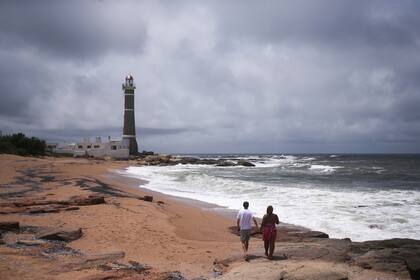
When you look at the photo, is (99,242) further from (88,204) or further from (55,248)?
(88,204)

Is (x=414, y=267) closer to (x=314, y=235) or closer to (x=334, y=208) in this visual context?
(x=314, y=235)

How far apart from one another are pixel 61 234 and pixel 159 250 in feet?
7.78

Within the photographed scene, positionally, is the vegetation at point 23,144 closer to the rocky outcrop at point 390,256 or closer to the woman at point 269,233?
the woman at point 269,233

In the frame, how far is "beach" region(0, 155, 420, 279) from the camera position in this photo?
765cm

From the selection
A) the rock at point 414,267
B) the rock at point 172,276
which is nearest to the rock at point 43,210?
the rock at point 172,276

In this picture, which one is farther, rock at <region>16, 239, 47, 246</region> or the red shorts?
rock at <region>16, 239, 47, 246</region>

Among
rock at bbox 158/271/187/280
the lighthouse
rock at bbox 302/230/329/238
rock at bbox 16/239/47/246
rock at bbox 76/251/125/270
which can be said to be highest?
the lighthouse

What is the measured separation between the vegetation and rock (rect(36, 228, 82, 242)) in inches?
1617

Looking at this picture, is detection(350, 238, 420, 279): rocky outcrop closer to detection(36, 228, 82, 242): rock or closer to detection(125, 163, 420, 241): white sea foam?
detection(125, 163, 420, 241): white sea foam

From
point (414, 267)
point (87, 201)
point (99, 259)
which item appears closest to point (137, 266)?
point (99, 259)

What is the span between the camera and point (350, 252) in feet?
30.7

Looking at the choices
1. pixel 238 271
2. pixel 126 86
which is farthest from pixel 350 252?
pixel 126 86

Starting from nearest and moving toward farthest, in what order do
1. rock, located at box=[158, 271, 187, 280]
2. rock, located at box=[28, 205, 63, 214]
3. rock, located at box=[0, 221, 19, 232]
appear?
1. rock, located at box=[158, 271, 187, 280]
2. rock, located at box=[0, 221, 19, 232]
3. rock, located at box=[28, 205, 63, 214]

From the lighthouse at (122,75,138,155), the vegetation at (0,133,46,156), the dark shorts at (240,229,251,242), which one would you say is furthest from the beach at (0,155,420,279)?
the lighthouse at (122,75,138,155)
